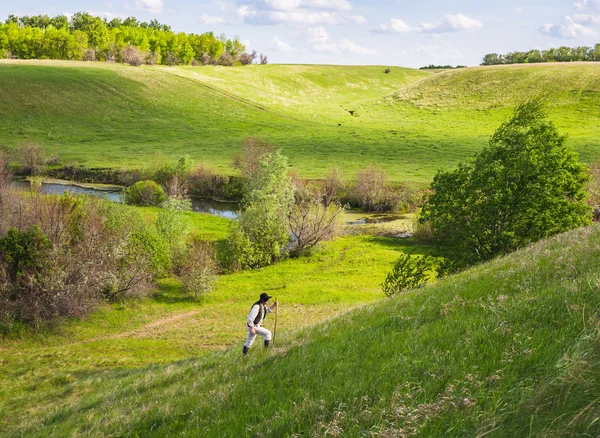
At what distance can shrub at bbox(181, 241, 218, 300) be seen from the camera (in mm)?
43281

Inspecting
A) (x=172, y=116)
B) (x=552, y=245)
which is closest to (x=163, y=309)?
(x=552, y=245)

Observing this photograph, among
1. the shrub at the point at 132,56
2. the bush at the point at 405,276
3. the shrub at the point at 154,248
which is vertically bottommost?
the shrub at the point at 154,248

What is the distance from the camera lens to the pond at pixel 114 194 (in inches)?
2948

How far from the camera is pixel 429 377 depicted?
8.75m

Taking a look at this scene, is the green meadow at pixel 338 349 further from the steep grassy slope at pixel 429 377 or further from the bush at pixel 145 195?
the bush at pixel 145 195

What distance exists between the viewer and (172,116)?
435 feet

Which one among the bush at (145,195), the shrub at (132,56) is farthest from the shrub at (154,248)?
the shrub at (132,56)

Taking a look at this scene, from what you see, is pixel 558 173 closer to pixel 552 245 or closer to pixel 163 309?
pixel 552 245

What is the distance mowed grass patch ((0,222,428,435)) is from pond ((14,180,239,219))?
23.2m

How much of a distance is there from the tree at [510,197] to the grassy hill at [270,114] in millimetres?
50452

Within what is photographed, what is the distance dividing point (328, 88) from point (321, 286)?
15422cm

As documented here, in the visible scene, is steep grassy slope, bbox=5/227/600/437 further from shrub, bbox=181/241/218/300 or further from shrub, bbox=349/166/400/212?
shrub, bbox=349/166/400/212

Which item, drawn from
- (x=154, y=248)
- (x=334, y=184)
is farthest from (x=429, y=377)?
(x=334, y=184)

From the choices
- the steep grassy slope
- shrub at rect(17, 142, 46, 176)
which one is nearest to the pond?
shrub at rect(17, 142, 46, 176)
